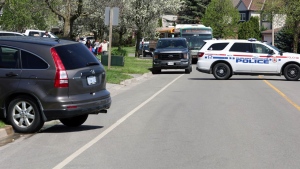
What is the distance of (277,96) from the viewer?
2078 cm

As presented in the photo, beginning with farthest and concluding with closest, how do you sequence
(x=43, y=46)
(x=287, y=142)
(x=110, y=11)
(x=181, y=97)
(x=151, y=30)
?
(x=151, y=30) → (x=110, y=11) → (x=181, y=97) → (x=43, y=46) → (x=287, y=142)

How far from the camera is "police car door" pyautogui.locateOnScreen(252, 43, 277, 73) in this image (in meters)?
29.2

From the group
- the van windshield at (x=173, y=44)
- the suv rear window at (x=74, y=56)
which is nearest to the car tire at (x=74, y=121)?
the suv rear window at (x=74, y=56)

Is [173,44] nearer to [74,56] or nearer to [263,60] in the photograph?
[263,60]

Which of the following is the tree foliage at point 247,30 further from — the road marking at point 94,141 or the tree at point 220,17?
the road marking at point 94,141

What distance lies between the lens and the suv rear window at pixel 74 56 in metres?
12.1

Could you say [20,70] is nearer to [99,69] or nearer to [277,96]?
[99,69]

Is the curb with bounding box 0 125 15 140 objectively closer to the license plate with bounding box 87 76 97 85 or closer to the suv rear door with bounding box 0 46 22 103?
the suv rear door with bounding box 0 46 22 103

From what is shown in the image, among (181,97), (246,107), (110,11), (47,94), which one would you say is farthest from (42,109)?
(110,11)

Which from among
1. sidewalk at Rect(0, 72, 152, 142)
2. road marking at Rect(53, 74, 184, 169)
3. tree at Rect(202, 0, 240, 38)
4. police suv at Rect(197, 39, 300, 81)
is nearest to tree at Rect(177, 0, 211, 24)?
tree at Rect(202, 0, 240, 38)

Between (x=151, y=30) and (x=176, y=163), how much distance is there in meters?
52.2

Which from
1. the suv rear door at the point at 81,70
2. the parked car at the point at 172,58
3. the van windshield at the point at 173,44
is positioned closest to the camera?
the suv rear door at the point at 81,70

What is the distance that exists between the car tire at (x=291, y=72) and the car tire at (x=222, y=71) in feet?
8.28

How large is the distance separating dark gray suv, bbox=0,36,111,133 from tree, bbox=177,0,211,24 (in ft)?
300
